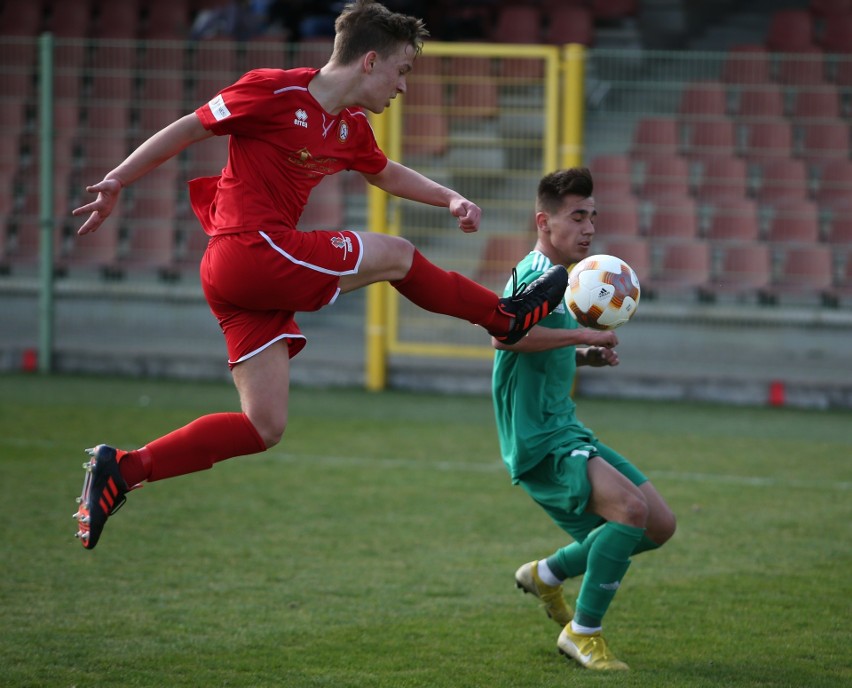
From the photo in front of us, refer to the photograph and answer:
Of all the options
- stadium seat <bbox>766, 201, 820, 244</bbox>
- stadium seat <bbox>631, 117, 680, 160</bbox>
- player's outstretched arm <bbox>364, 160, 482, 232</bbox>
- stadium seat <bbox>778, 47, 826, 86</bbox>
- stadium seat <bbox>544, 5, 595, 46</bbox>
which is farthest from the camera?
stadium seat <bbox>544, 5, 595, 46</bbox>

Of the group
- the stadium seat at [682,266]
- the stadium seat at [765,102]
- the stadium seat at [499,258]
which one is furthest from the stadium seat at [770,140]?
the stadium seat at [499,258]

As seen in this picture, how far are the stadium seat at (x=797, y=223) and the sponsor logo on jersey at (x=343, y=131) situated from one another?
22.3 ft

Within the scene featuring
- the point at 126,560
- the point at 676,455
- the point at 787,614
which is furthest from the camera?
the point at 676,455

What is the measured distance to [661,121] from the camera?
1066 cm

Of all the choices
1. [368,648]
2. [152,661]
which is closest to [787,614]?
[368,648]

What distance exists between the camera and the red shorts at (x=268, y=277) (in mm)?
4133

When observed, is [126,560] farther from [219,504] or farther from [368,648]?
[368,648]

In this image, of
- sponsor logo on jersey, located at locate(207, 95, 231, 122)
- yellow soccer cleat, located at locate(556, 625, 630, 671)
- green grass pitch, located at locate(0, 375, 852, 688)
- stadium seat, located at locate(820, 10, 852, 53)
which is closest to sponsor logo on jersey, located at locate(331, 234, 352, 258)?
sponsor logo on jersey, located at locate(207, 95, 231, 122)

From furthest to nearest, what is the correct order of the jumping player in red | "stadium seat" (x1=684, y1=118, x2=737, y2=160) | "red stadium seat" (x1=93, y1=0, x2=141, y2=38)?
"red stadium seat" (x1=93, y1=0, x2=141, y2=38) < "stadium seat" (x1=684, y1=118, x2=737, y2=160) < the jumping player in red

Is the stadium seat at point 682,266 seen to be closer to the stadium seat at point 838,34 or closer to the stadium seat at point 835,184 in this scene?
the stadium seat at point 835,184

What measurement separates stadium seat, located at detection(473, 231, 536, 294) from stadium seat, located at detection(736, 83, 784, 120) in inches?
83.5

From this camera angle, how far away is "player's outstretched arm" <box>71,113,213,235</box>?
13.3 ft

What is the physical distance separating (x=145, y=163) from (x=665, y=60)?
23.8ft

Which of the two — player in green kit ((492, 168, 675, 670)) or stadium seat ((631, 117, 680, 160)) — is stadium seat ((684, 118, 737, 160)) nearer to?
stadium seat ((631, 117, 680, 160))
